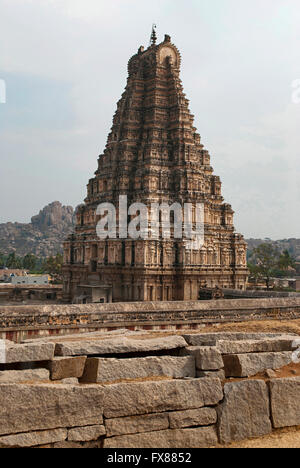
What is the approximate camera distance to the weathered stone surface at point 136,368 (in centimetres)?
698

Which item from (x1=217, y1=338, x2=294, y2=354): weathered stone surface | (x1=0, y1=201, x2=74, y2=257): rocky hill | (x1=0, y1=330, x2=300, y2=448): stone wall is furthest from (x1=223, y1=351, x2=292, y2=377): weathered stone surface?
(x1=0, y1=201, x2=74, y2=257): rocky hill

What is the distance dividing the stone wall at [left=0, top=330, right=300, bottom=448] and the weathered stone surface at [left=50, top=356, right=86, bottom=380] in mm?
15

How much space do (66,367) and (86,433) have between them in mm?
1095

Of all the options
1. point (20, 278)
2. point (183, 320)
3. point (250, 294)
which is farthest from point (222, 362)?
point (20, 278)

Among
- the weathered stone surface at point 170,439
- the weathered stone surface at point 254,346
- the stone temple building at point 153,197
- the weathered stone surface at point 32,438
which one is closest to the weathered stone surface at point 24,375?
the weathered stone surface at point 32,438

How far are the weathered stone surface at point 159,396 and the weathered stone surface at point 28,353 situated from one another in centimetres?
121

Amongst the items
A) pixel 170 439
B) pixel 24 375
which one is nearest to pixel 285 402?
pixel 170 439

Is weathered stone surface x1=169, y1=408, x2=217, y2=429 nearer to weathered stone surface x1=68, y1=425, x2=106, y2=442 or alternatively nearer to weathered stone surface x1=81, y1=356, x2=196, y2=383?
weathered stone surface x1=81, y1=356, x2=196, y2=383

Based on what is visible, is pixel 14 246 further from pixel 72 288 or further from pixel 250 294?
pixel 250 294

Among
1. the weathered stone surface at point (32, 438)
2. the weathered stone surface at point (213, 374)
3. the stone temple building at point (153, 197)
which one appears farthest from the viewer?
the stone temple building at point (153, 197)

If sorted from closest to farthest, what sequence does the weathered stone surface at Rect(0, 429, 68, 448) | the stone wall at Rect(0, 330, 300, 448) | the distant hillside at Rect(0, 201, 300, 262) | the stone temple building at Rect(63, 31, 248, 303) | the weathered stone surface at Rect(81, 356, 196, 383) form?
1. the weathered stone surface at Rect(0, 429, 68, 448)
2. the stone wall at Rect(0, 330, 300, 448)
3. the weathered stone surface at Rect(81, 356, 196, 383)
4. the stone temple building at Rect(63, 31, 248, 303)
5. the distant hillside at Rect(0, 201, 300, 262)

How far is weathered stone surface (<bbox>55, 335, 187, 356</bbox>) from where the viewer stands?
7.35m

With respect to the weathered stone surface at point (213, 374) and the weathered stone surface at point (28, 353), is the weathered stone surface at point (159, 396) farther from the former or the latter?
the weathered stone surface at point (28, 353)

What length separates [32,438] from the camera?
614cm
